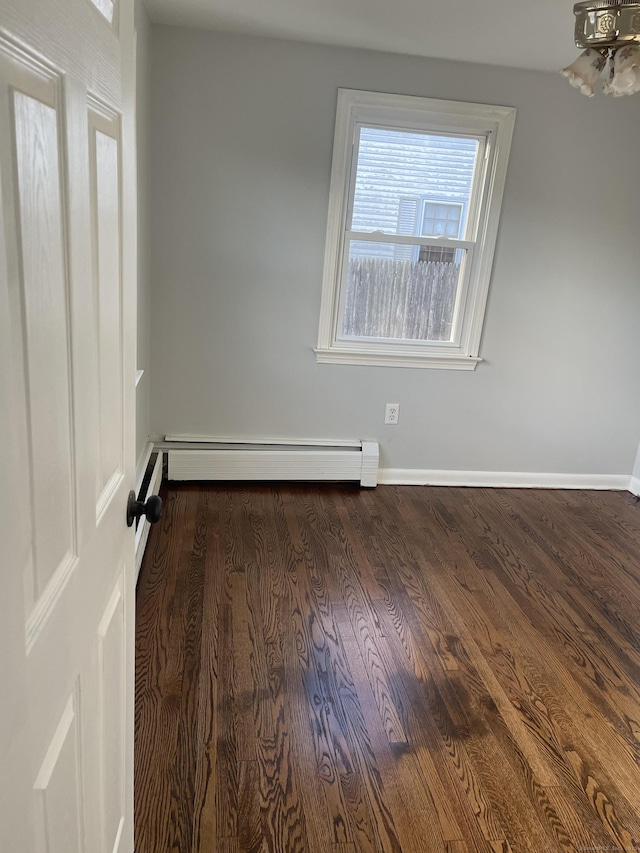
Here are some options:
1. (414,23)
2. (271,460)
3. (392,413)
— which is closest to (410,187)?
(414,23)

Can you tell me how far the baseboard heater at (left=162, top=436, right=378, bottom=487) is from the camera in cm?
341

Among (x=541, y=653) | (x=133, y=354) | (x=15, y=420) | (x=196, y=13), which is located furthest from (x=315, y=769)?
(x=196, y=13)

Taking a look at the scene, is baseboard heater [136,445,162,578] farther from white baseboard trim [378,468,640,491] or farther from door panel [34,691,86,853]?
door panel [34,691,86,853]

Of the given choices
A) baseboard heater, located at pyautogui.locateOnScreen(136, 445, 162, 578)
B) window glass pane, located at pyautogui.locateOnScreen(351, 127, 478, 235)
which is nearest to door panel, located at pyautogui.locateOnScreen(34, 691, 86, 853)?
baseboard heater, located at pyautogui.locateOnScreen(136, 445, 162, 578)

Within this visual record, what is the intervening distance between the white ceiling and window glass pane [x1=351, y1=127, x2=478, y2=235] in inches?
15.9

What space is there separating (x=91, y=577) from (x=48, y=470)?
0.27 metres

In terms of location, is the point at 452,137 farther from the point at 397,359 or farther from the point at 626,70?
the point at 626,70

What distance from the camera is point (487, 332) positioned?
11.6ft

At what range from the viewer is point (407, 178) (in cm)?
328

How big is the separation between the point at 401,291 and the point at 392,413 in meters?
0.71

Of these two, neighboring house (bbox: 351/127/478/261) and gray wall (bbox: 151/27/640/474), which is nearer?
gray wall (bbox: 151/27/640/474)

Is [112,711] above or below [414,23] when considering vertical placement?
below

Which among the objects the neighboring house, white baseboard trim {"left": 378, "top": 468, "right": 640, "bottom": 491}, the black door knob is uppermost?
A: the neighboring house

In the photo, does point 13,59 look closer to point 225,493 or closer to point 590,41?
point 590,41
